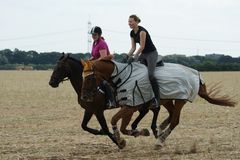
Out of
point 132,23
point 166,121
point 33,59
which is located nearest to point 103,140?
point 166,121

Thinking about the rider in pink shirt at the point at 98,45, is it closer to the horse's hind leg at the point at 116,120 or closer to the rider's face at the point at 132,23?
the rider's face at the point at 132,23

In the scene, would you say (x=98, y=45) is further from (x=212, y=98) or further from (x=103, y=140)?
(x=212, y=98)

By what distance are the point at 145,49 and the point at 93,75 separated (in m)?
1.31

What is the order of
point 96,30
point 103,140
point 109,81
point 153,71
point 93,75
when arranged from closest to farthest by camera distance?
1. point 93,75
2. point 109,81
3. point 153,71
4. point 96,30
5. point 103,140

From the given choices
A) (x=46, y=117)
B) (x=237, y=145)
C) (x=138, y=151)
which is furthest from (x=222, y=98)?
(x=46, y=117)

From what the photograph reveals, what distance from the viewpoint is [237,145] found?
10453 millimetres

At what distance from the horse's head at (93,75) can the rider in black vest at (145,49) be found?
713 mm

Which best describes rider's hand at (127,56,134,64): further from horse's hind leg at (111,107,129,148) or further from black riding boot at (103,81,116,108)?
horse's hind leg at (111,107,129,148)

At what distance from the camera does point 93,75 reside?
9.66 m

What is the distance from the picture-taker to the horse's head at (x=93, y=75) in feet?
31.3

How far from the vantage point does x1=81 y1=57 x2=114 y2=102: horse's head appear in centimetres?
955

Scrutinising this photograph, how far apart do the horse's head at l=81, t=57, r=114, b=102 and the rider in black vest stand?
71 centimetres

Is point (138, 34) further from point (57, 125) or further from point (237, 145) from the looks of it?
point (57, 125)

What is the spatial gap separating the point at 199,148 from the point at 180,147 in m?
0.41
